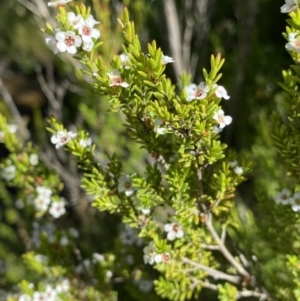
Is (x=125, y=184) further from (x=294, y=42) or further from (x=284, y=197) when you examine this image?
(x=294, y=42)

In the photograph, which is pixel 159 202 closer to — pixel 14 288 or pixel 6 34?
pixel 14 288

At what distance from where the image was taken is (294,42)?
0.84 m

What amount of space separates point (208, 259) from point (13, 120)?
147cm

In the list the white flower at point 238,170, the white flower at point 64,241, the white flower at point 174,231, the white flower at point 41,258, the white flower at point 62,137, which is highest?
the white flower at point 62,137

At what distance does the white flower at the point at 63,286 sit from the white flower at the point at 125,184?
452mm

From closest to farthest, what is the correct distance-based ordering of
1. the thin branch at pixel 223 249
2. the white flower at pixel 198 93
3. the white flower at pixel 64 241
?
the white flower at pixel 198 93 < the thin branch at pixel 223 249 < the white flower at pixel 64 241

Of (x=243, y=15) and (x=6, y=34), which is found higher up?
(x=6, y=34)

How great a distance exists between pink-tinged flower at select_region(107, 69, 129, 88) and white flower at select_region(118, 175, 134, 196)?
0.29 m

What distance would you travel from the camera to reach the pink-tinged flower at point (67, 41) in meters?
0.83

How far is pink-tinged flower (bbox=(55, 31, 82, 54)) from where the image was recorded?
83 centimetres

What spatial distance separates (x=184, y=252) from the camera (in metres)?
1.11

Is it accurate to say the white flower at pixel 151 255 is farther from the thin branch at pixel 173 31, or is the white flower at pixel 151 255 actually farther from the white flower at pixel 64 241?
the thin branch at pixel 173 31

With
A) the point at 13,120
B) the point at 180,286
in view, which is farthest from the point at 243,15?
the point at 13,120

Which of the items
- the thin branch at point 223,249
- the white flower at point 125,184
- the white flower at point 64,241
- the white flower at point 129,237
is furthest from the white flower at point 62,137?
the white flower at point 129,237
